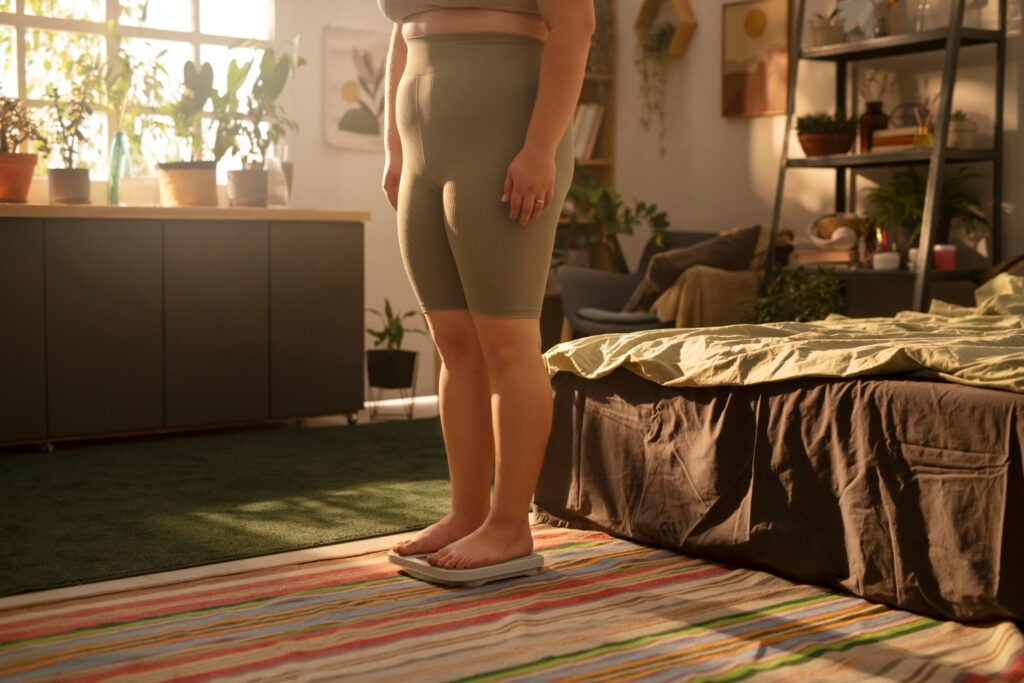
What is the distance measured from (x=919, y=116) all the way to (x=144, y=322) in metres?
2.94

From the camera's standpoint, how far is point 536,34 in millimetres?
2059

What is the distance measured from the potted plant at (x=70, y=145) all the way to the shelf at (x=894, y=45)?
106 inches

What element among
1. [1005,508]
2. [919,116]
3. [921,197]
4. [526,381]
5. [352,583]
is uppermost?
[919,116]

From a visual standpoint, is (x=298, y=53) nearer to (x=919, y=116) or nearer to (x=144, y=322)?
(x=144, y=322)

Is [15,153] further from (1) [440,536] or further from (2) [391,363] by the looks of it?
(1) [440,536]

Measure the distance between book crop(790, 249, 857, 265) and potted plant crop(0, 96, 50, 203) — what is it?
2770mm

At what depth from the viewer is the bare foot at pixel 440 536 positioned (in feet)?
7.19

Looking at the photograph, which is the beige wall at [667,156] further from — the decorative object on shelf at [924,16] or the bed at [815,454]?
the bed at [815,454]

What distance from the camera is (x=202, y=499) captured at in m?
2.93

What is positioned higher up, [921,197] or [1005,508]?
[921,197]

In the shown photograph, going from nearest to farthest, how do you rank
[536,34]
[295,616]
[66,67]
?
[295,616], [536,34], [66,67]

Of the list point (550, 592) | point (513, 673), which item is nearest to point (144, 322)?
point (550, 592)

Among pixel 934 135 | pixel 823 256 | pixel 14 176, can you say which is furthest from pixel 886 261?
pixel 14 176

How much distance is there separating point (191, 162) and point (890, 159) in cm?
250
